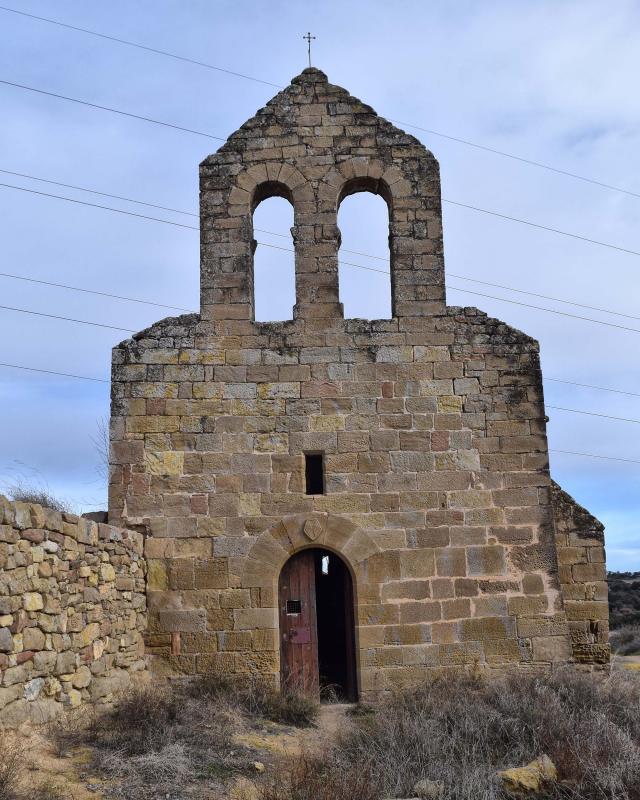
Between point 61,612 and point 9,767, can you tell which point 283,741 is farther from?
point 9,767

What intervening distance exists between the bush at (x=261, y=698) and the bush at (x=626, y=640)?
8075 mm

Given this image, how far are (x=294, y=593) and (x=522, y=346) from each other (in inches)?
157

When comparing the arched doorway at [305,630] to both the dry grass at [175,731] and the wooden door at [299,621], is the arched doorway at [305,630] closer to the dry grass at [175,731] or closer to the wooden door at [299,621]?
the wooden door at [299,621]

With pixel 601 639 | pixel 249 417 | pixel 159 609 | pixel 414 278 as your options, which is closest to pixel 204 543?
pixel 159 609

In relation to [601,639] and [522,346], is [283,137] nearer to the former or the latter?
[522,346]

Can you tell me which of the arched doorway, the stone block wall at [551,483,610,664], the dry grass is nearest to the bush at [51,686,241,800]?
the dry grass

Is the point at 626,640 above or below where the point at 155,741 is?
below

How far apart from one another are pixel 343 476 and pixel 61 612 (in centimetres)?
371

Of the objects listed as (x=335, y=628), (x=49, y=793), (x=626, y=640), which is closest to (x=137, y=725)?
(x=49, y=793)

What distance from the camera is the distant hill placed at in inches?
791

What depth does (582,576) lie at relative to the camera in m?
9.84

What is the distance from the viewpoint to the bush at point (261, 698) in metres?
8.41

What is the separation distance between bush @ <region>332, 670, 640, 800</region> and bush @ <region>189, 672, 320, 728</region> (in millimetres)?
556

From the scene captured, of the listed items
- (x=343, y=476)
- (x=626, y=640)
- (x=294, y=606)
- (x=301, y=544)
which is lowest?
(x=626, y=640)
